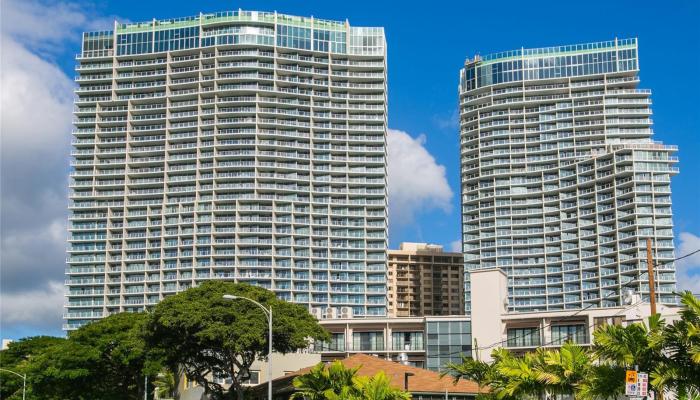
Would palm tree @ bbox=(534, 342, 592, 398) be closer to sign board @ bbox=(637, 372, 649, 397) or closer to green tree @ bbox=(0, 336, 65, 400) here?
sign board @ bbox=(637, 372, 649, 397)

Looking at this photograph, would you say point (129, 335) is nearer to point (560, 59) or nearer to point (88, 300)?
point (88, 300)

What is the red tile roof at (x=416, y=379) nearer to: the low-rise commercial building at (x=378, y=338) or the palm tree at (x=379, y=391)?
the palm tree at (x=379, y=391)

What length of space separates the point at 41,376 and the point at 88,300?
87189mm

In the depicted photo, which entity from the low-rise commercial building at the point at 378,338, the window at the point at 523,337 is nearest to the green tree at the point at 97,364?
the low-rise commercial building at the point at 378,338

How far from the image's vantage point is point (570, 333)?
9456 centimetres

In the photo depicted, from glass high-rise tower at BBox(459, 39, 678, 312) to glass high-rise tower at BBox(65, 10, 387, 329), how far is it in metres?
26.3

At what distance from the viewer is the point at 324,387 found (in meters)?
40.7

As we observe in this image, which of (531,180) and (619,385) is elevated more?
(531,180)

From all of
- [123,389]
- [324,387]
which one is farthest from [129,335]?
[324,387]

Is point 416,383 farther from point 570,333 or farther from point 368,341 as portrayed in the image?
point 368,341

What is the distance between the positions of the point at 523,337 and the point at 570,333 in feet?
17.9

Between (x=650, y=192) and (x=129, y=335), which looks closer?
(x=129, y=335)

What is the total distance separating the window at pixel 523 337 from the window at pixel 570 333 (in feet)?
6.67

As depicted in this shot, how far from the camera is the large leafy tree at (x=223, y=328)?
6825 cm
